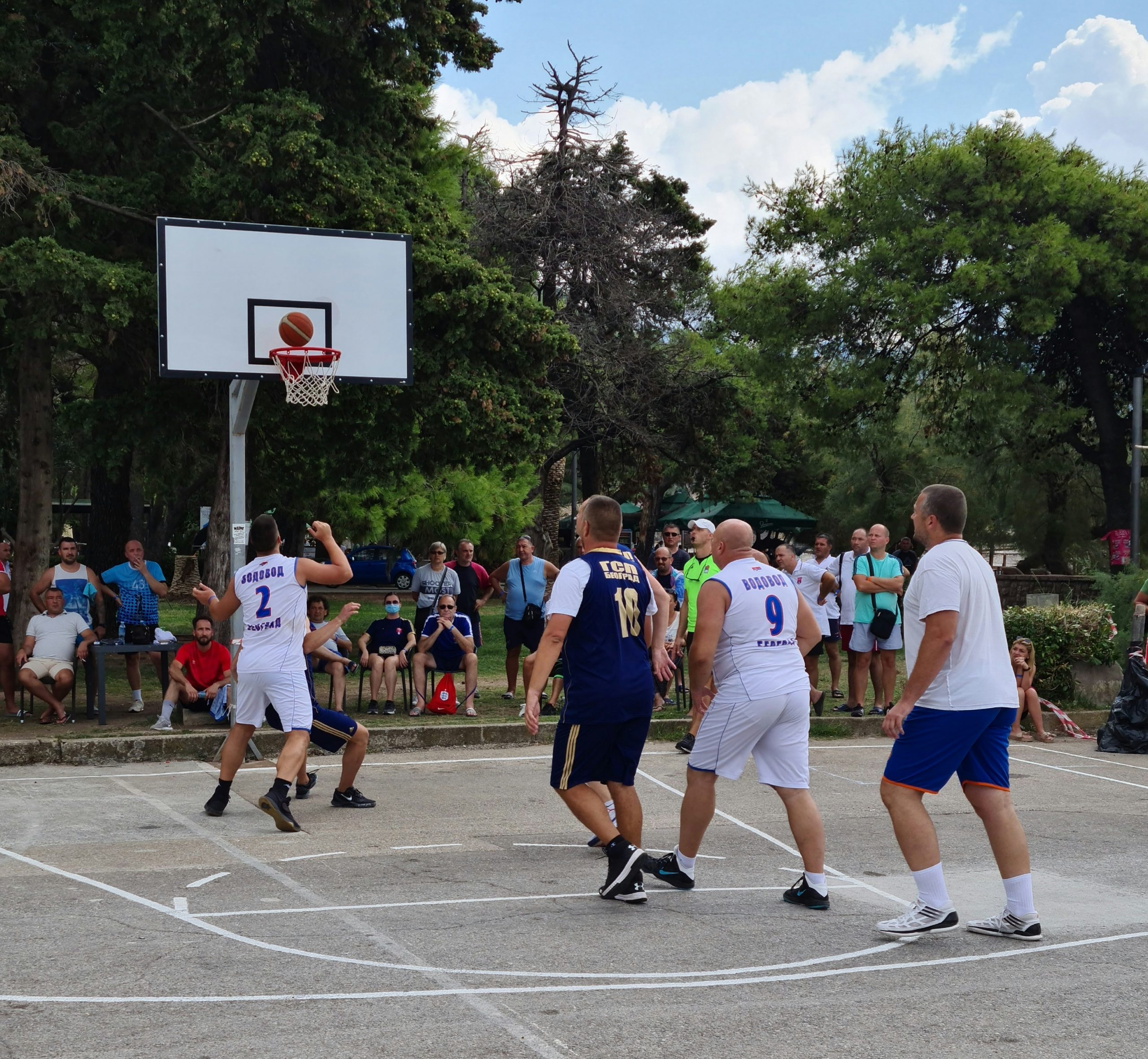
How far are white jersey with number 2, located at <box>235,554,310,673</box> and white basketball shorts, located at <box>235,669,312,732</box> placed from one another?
0.04m

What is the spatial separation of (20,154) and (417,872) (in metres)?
10.8

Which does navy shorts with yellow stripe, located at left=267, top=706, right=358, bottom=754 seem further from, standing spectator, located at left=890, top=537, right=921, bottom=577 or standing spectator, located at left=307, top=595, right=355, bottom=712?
standing spectator, located at left=890, top=537, right=921, bottom=577

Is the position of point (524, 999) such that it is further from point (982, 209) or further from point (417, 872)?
point (982, 209)

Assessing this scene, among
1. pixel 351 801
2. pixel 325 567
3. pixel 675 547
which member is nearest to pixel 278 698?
pixel 325 567

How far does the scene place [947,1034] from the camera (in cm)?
443

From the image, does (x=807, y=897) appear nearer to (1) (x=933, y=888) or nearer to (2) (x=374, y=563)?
(1) (x=933, y=888)

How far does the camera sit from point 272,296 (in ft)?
38.3

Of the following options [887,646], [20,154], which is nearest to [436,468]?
[20,154]

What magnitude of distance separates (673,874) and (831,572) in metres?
7.37

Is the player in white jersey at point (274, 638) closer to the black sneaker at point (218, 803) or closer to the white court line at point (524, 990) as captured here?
the black sneaker at point (218, 803)

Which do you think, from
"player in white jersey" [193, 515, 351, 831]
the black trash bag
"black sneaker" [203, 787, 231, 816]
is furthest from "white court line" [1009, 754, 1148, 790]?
"black sneaker" [203, 787, 231, 816]

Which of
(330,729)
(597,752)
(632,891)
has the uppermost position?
(597,752)

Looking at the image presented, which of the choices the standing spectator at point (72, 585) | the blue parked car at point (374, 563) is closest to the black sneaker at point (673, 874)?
the standing spectator at point (72, 585)

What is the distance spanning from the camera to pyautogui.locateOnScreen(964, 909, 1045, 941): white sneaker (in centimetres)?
560
